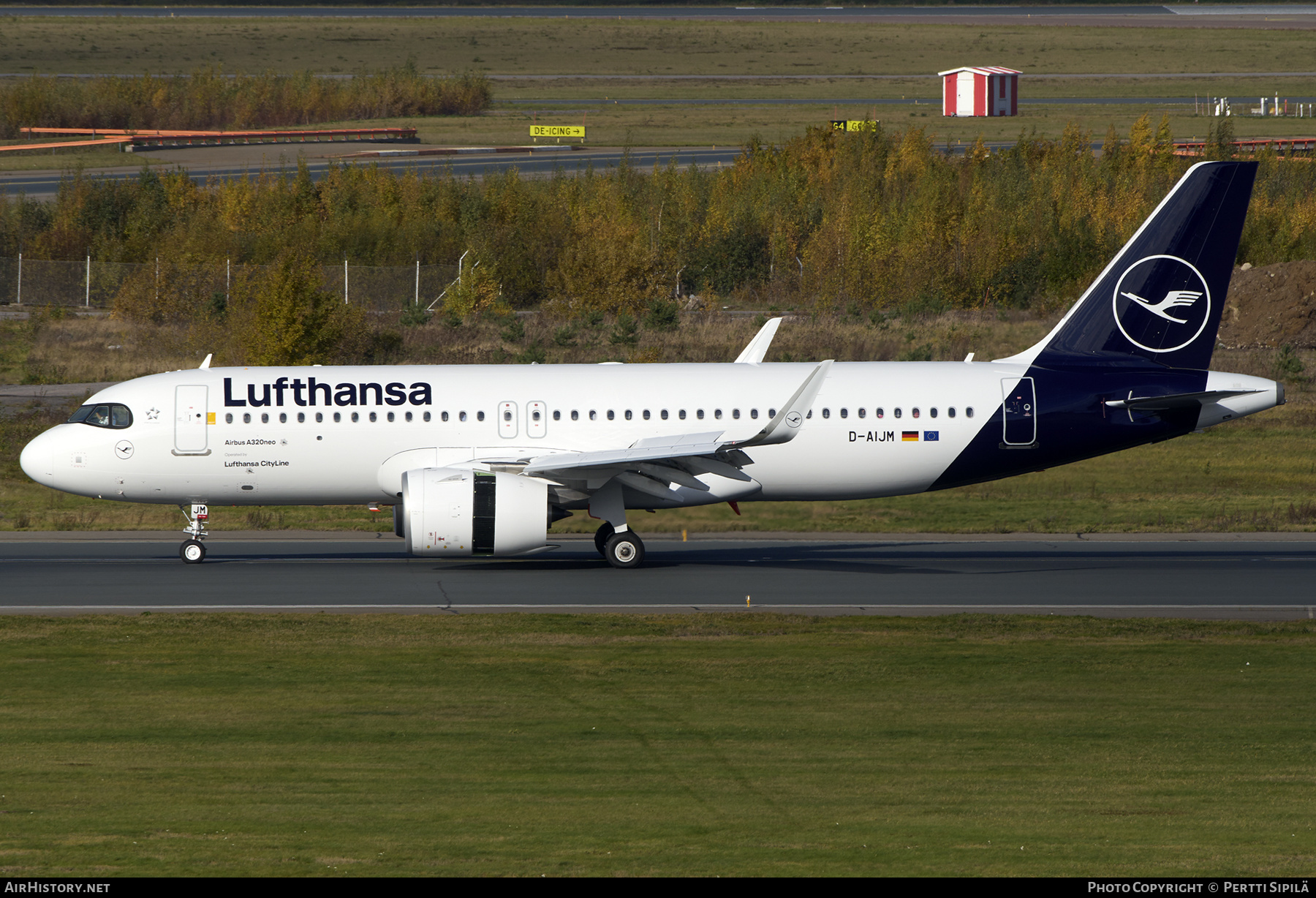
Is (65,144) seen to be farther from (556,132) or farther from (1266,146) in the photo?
(1266,146)

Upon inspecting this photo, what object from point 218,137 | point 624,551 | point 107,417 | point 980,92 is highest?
point 980,92

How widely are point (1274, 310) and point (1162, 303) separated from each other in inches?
1367

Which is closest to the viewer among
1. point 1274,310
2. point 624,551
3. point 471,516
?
point 471,516

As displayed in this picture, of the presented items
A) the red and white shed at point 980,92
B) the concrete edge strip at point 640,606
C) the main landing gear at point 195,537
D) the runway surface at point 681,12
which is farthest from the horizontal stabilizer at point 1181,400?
the runway surface at point 681,12

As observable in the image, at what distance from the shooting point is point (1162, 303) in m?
30.6

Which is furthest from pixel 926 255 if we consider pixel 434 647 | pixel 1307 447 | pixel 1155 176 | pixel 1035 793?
pixel 1035 793

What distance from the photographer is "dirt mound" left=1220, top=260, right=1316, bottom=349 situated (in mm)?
61219

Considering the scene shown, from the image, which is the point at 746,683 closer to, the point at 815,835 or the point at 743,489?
the point at 815,835

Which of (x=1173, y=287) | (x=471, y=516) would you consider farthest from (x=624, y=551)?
(x=1173, y=287)

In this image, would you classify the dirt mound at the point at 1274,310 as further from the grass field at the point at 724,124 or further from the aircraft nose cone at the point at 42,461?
the aircraft nose cone at the point at 42,461

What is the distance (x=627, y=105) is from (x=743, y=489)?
106m

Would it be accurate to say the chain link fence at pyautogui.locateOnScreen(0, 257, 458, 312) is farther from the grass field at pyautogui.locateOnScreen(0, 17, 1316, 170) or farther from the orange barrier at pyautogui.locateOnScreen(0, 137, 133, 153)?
the grass field at pyautogui.locateOnScreen(0, 17, 1316, 170)

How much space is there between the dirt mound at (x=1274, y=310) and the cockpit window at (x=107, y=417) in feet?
151

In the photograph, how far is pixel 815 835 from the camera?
12445mm
